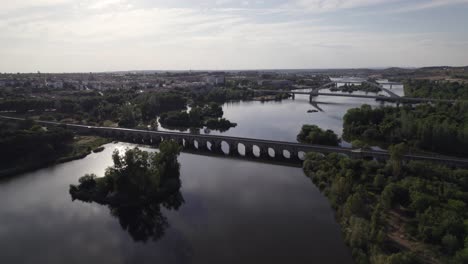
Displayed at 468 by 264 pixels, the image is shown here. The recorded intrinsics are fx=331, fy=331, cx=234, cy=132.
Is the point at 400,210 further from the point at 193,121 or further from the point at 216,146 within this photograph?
the point at 193,121

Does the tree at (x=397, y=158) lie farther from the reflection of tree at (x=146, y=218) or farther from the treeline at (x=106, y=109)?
the treeline at (x=106, y=109)

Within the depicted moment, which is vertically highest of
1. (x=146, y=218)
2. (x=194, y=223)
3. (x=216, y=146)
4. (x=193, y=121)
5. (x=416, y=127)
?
(x=416, y=127)

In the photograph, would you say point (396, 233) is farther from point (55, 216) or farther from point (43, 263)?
point (55, 216)

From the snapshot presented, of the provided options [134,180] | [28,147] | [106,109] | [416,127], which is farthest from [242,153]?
[106,109]

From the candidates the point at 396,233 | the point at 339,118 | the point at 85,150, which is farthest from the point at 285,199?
the point at 339,118

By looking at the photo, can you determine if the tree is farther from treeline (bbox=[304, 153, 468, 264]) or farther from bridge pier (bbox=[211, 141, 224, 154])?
bridge pier (bbox=[211, 141, 224, 154])

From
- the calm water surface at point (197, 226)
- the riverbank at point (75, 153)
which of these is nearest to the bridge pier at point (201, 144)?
the calm water surface at point (197, 226)
